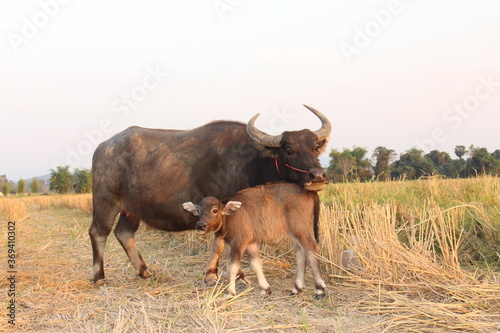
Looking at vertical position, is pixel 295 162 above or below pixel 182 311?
above

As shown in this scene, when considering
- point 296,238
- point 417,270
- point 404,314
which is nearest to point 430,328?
point 404,314

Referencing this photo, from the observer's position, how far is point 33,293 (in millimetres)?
4426

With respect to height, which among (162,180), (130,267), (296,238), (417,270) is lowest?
(130,267)

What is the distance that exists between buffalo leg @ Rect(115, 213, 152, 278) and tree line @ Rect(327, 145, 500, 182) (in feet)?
8.68

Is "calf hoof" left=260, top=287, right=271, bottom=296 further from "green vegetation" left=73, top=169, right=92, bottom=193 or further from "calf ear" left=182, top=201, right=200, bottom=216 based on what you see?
"green vegetation" left=73, top=169, right=92, bottom=193

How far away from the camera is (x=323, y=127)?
4656 millimetres

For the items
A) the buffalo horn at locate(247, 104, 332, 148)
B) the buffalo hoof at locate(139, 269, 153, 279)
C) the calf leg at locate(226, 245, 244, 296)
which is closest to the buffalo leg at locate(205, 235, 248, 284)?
the calf leg at locate(226, 245, 244, 296)

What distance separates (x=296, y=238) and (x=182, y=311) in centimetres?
123

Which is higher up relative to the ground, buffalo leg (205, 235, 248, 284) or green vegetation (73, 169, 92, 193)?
buffalo leg (205, 235, 248, 284)

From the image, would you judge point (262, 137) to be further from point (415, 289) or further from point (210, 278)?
point (415, 289)

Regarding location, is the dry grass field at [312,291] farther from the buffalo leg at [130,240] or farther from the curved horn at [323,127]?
the curved horn at [323,127]

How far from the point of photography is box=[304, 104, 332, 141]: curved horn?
4520 millimetres

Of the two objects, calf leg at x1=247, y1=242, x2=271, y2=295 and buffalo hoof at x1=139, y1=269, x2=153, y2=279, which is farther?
buffalo hoof at x1=139, y1=269, x2=153, y2=279

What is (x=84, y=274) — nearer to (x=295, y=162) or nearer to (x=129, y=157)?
(x=129, y=157)
